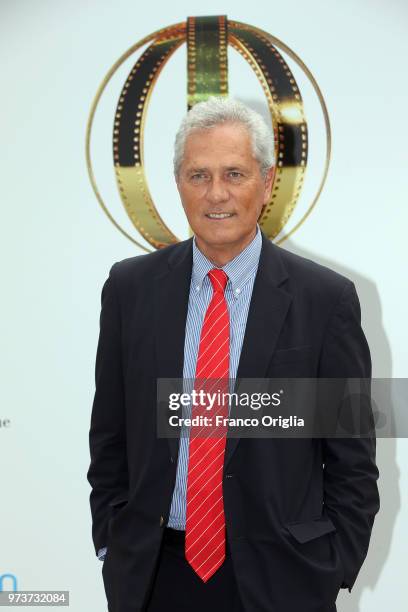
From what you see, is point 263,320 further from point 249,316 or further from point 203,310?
point 203,310

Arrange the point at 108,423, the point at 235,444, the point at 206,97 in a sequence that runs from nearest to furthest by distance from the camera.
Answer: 1. the point at 235,444
2. the point at 108,423
3. the point at 206,97

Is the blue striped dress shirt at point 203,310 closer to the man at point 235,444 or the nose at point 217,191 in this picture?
the man at point 235,444

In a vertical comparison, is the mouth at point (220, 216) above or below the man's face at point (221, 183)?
below


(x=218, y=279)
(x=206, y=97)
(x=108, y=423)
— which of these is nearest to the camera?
(x=218, y=279)

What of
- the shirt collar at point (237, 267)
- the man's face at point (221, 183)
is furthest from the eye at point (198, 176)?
the shirt collar at point (237, 267)

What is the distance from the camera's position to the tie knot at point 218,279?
A: 171 cm

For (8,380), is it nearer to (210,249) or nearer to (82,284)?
(82,284)

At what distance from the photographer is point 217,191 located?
65.0 inches

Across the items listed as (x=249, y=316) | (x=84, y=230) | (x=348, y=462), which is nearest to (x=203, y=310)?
(x=249, y=316)

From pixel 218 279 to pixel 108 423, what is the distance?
466 mm

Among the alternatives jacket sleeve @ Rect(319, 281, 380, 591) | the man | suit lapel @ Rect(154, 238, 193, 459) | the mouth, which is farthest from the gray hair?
jacket sleeve @ Rect(319, 281, 380, 591)

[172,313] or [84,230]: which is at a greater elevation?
[84,230]

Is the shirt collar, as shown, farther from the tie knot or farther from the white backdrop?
the white backdrop

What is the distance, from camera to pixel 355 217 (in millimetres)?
2453
